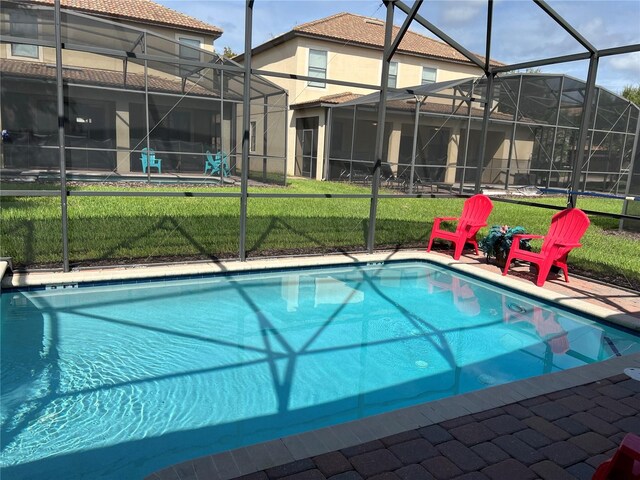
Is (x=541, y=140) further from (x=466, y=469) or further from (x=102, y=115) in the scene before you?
(x=466, y=469)

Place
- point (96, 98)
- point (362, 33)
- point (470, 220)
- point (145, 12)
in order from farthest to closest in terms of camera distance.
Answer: point (362, 33) → point (145, 12) → point (96, 98) → point (470, 220)

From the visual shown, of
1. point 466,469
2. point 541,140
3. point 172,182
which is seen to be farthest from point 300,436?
point 541,140

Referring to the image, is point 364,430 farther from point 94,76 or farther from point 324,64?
point 324,64

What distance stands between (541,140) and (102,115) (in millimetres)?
13996

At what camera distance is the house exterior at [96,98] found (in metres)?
10.5

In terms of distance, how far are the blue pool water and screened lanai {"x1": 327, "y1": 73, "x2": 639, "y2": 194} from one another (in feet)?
31.2

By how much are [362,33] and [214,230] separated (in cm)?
1593

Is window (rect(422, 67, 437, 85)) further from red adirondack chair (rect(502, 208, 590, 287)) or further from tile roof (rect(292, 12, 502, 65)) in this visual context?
red adirondack chair (rect(502, 208, 590, 287))

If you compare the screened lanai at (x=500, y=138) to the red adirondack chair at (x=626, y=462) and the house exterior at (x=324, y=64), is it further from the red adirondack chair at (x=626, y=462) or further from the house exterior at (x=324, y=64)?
the red adirondack chair at (x=626, y=462)

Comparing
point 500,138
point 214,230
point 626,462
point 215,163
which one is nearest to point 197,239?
point 214,230

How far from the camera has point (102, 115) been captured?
1277 centimetres

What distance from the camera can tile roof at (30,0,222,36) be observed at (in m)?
16.6

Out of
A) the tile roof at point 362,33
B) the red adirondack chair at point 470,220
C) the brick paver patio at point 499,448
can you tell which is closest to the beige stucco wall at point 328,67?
the tile roof at point 362,33

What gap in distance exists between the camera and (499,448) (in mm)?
2533
